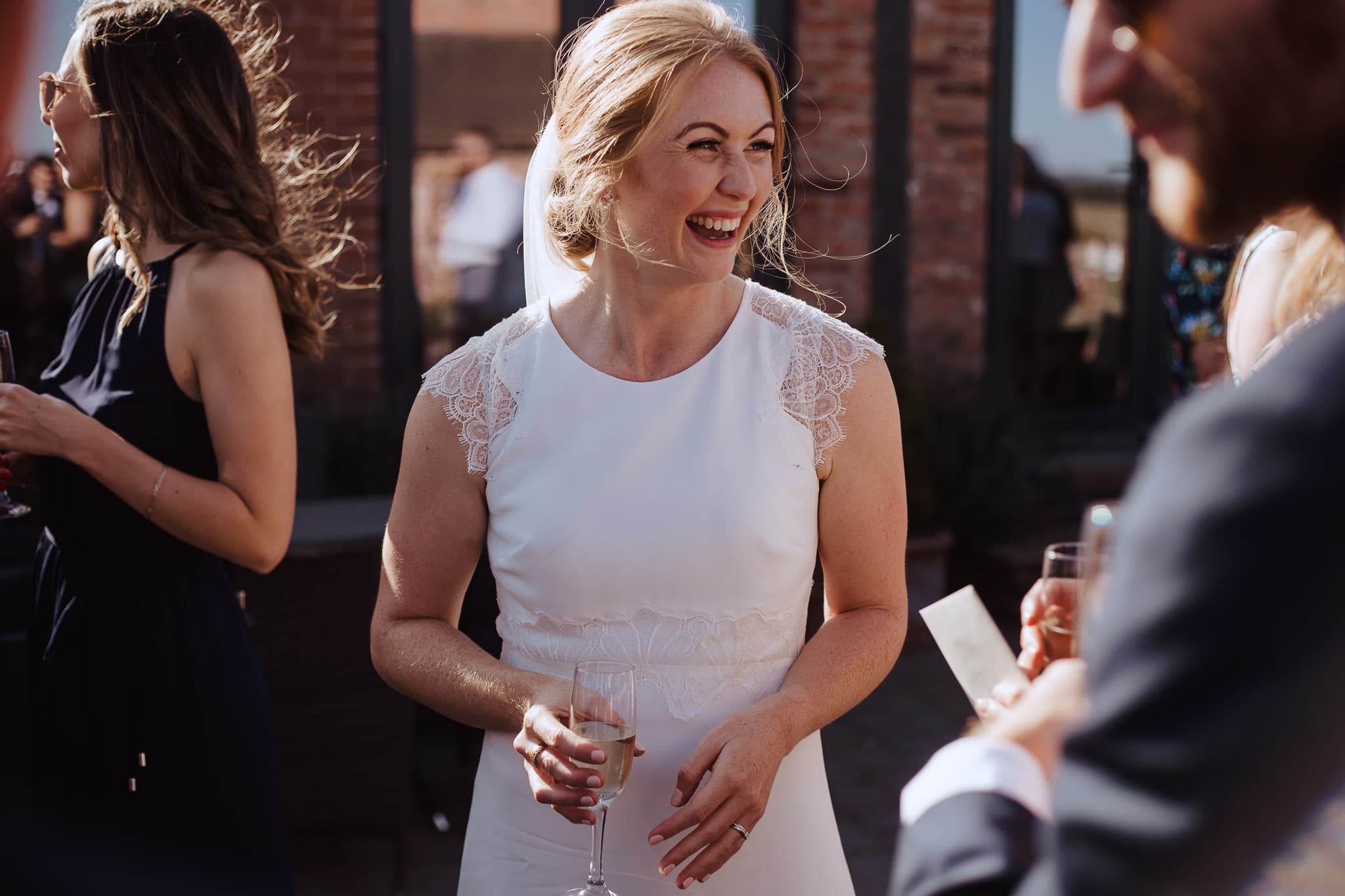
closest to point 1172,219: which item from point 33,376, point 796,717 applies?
point 796,717

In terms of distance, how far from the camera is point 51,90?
234 cm

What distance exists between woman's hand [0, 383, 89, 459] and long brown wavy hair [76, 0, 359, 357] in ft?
0.63

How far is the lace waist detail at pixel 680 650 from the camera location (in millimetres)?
1881

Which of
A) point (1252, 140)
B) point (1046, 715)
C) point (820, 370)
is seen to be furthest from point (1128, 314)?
point (1252, 140)

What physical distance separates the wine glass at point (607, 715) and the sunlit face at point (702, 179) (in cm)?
68

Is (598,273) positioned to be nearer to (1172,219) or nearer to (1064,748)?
(1172,219)

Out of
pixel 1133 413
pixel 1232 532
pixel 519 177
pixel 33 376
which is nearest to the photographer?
pixel 1232 532

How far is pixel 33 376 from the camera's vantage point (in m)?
5.19

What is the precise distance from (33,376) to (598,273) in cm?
399

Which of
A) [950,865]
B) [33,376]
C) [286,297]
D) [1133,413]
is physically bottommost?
[1133,413]

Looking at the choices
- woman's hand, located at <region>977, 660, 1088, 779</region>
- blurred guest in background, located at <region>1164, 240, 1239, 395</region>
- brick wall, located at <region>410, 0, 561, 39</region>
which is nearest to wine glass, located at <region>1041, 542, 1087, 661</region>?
woman's hand, located at <region>977, 660, 1088, 779</region>

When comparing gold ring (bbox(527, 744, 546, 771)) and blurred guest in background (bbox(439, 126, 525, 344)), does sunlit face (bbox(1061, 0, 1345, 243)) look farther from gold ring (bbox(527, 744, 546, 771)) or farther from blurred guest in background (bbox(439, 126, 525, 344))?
blurred guest in background (bbox(439, 126, 525, 344))

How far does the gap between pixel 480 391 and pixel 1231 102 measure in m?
1.41

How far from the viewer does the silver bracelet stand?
216 centimetres
